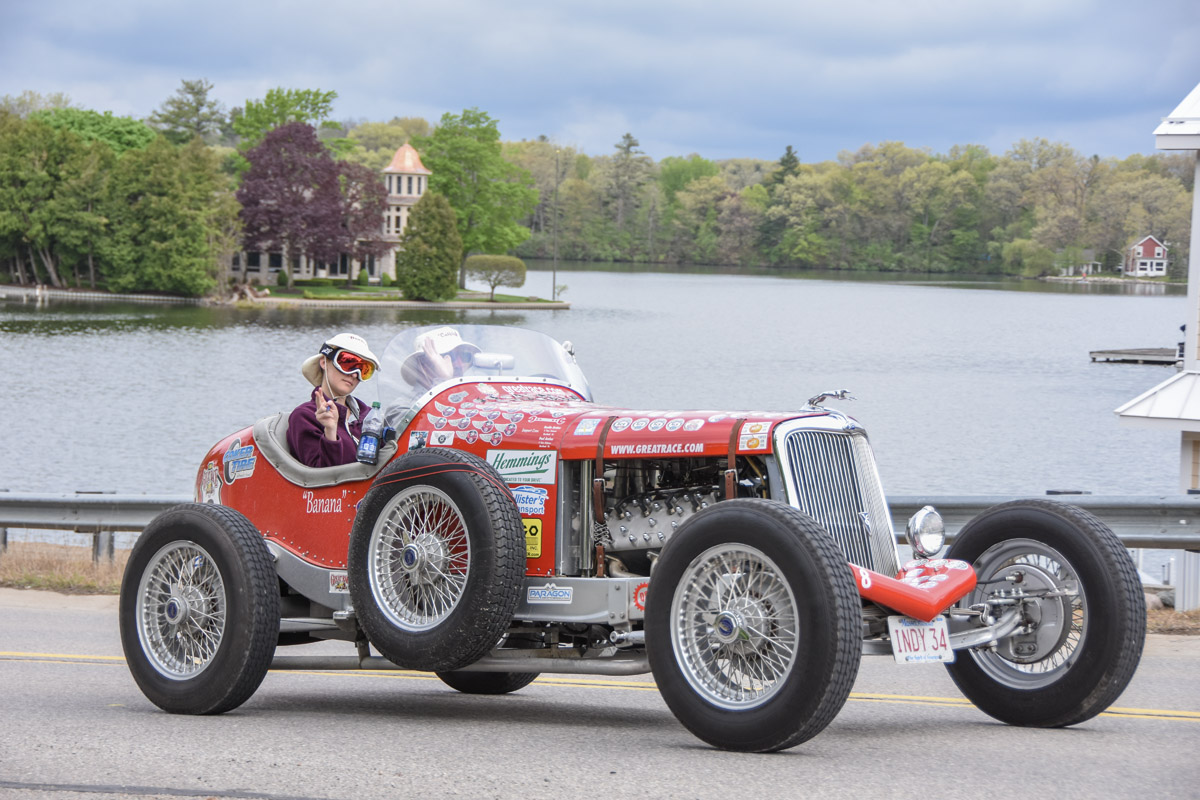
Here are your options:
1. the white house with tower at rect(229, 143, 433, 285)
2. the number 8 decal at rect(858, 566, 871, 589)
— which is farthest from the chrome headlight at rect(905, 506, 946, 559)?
the white house with tower at rect(229, 143, 433, 285)

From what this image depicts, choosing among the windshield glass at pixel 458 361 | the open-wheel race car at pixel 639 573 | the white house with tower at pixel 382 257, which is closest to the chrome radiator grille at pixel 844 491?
the open-wheel race car at pixel 639 573

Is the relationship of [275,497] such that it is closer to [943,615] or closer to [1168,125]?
[943,615]

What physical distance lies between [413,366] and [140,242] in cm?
10028

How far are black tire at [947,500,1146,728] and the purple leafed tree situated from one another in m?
99.2

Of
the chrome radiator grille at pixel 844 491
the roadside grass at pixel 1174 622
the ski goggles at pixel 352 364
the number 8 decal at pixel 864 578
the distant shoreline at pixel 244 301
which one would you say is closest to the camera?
the number 8 decal at pixel 864 578

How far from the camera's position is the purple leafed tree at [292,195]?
103m

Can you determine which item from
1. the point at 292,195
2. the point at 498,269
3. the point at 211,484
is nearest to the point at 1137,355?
the point at 498,269

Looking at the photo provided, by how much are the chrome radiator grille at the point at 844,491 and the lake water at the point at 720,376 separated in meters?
2.83

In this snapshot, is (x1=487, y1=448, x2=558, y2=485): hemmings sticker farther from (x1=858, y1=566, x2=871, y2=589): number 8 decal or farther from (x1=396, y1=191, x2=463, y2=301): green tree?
(x1=396, y1=191, x2=463, y2=301): green tree

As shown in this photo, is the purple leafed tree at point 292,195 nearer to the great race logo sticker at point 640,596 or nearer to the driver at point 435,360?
the driver at point 435,360

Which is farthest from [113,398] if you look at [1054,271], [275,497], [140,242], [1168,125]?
[1054,271]

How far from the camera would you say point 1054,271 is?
17638cm

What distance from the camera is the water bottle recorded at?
7.27m

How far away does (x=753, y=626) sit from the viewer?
5.71 metres
